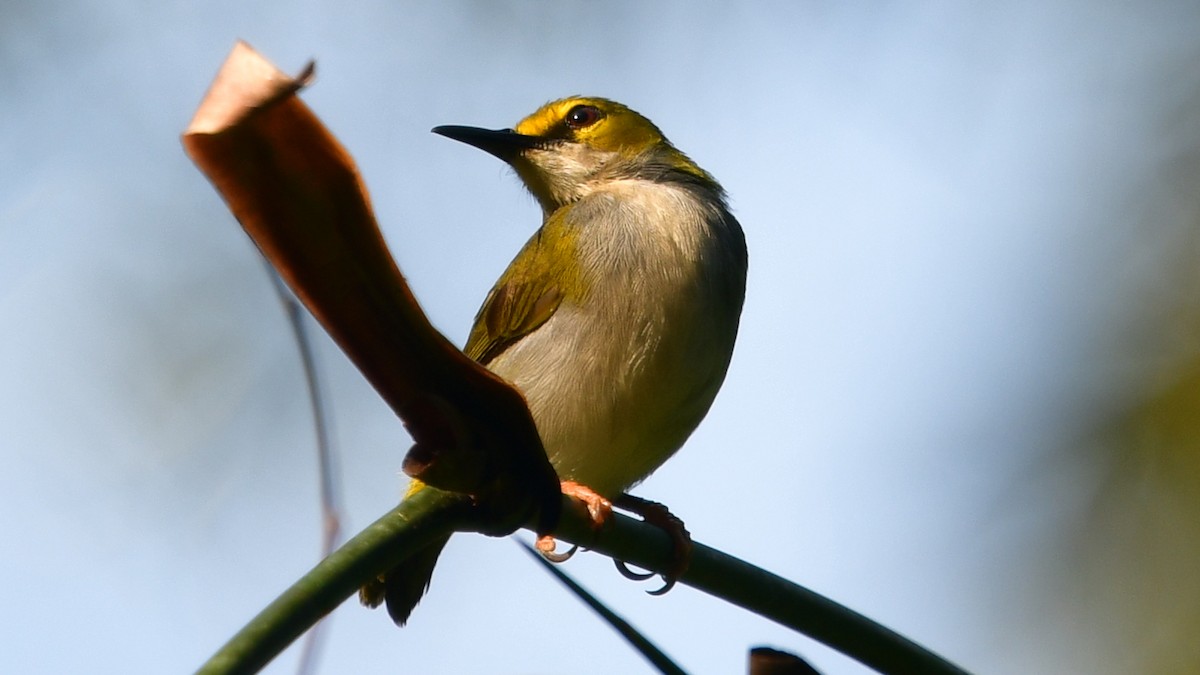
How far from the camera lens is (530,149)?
550 cm

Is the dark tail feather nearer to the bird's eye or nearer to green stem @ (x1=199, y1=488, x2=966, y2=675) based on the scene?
green stem @ (x1=199, y1=488, x2=966, y2=675)

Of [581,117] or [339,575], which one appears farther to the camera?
[581,117]

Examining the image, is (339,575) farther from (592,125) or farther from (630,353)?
(592,125)

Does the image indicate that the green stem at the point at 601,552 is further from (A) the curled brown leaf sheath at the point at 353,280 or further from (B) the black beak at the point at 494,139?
(B) the black beak at the point at 494,139

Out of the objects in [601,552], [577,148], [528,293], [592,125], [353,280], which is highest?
[592,125]

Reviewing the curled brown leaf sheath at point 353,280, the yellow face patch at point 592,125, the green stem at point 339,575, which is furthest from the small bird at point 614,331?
the curled brown leaf sheath at point 353,280

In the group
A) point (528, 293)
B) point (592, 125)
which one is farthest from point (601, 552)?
point (592, 125)

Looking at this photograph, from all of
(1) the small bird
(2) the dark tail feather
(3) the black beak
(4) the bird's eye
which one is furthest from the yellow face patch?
(2) the dark tail feather

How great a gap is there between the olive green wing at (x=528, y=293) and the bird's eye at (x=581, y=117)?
864 millimetres

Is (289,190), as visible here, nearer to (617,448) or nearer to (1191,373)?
(617,448)

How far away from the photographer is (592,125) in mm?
5707

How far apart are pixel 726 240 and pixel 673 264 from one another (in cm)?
45

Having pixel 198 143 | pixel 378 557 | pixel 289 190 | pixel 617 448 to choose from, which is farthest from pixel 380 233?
pixel 617 448

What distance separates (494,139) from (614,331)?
1463mm
